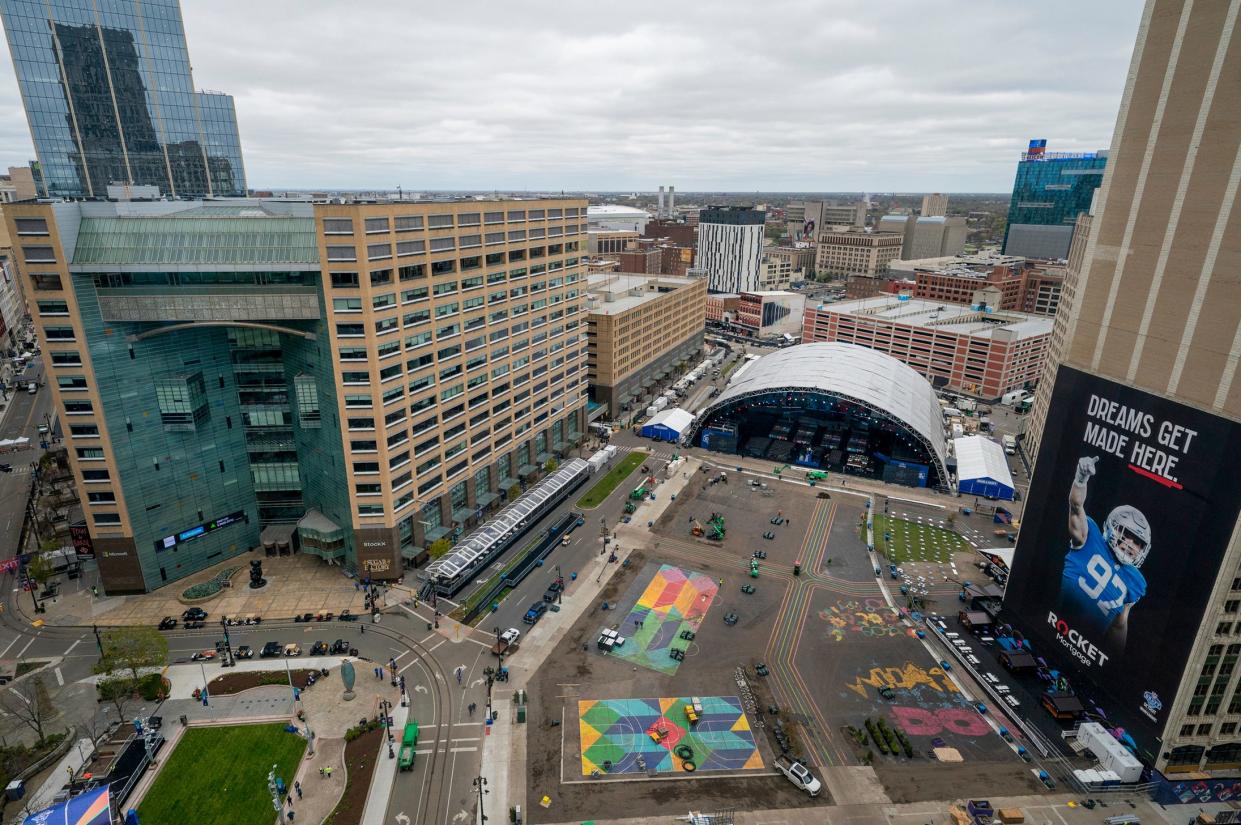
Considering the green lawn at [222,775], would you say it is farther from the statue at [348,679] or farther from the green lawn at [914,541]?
the green lawn at [914,541]

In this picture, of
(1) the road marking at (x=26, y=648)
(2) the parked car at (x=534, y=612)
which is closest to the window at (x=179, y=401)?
(1) the road marking at (x=26, y=648)

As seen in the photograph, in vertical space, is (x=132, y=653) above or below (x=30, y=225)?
below

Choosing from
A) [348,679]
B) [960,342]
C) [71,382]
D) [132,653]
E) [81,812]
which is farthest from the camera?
[960,342]

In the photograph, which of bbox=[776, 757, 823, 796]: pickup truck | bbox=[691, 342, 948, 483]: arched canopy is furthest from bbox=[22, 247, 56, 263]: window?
bbox=[691, 342, 948, 483]: arched canopy

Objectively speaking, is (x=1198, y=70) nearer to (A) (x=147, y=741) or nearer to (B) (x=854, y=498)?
(B) (x=854, y=498)

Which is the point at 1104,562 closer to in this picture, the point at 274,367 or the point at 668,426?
the point at 668,426

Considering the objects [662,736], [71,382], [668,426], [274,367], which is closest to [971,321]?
[668,426]

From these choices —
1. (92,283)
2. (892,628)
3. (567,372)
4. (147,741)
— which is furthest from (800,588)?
(92,283)
